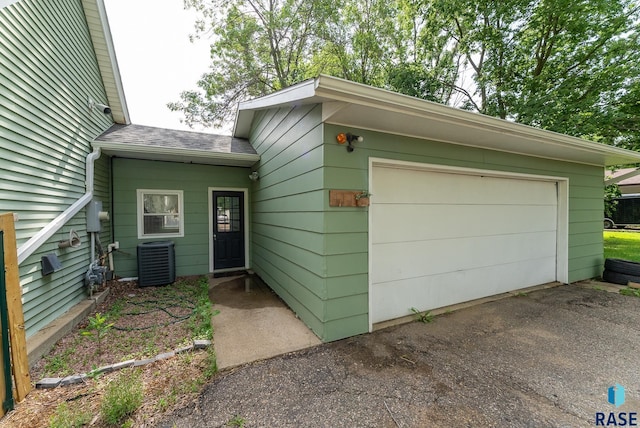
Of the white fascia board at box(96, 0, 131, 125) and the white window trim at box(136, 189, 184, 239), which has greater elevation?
the white fascia board at box(96, 0, 131, 125)

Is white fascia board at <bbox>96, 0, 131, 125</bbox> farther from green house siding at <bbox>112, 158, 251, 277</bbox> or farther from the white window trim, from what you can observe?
the white window trim

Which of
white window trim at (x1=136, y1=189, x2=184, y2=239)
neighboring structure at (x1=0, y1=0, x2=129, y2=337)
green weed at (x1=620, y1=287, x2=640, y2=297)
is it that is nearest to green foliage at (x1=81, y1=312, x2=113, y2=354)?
neighboring structure at (x1=0, y1=0, x2=129, y2=337)

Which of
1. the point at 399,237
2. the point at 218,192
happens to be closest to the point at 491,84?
the point at 399,237

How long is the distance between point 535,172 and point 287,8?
10.4 metres

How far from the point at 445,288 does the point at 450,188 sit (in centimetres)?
144

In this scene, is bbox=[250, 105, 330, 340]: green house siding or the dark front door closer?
bbox=[250, 105, 330, 340]: green house siding

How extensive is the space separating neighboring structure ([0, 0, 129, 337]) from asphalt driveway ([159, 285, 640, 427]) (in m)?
2.51

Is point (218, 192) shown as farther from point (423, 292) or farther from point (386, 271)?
point (423, 292)

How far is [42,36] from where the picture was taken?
304 cm

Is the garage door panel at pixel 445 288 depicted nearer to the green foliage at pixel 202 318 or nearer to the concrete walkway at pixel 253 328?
the concrete walkway at pixel 253 328

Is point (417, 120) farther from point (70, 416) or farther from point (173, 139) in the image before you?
point (173, 139)

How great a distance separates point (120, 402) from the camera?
172cm

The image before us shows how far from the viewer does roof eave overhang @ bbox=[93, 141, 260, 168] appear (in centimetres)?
430

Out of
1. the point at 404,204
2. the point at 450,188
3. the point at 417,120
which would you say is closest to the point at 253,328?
the point at 404,204
